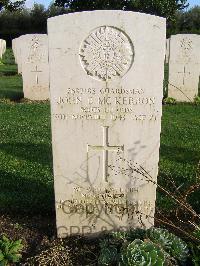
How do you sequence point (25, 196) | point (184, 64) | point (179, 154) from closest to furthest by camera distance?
point (25, 196)
point (179, 154)
point (184, 64)

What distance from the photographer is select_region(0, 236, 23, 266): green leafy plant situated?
3.26m

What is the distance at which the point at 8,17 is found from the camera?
39469 mm

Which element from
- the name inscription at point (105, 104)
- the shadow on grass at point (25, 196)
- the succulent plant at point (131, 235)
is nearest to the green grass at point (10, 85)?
the shadow on grass at point (25, 196)

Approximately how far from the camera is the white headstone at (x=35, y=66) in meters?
10.5

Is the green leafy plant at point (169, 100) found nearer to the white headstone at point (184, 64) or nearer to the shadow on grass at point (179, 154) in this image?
the white headstone at point (184, 64)

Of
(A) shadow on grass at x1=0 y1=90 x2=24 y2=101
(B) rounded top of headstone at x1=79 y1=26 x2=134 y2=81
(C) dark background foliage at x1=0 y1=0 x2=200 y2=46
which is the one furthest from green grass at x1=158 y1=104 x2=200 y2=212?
(C) dark background foliage at x1=0 y1=0 x2=200 y2=46

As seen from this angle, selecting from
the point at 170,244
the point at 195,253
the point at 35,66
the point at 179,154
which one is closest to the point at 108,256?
the point at 170,244

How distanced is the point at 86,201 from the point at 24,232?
2.26 feet

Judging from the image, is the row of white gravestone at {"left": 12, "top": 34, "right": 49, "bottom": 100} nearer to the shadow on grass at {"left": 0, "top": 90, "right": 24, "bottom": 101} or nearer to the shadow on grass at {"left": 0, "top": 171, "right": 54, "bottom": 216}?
the shadow on grass at {"left": 0, "top": 90, "right": 24, "bottom": 101}

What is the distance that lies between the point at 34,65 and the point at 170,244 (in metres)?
8.44

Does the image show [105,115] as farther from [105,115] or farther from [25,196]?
[25,196]

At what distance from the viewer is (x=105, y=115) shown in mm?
3369

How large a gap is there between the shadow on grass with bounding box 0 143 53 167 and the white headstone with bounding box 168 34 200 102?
15.8 ft

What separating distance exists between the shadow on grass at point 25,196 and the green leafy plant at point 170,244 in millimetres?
1373
